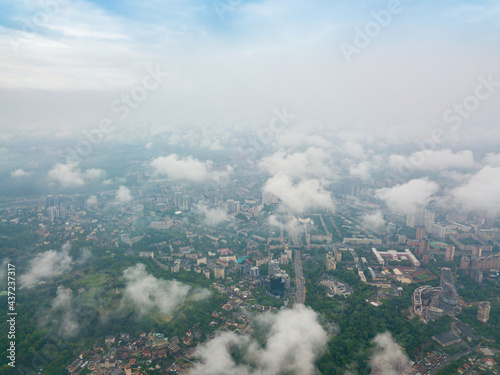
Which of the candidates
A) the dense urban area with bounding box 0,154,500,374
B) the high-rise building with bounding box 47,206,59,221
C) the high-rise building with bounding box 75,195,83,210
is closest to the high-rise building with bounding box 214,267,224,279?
the dense urban area with bounding box 0,154,500,374

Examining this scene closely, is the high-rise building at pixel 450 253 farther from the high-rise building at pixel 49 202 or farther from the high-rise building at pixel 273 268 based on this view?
the high-rise building at pixel 49 202

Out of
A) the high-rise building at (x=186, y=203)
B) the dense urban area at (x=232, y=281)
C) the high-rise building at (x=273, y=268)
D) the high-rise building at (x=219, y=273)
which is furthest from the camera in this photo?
the high-rise building at (x=186, y=203)

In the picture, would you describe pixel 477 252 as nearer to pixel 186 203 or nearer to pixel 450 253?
pixel 450 253

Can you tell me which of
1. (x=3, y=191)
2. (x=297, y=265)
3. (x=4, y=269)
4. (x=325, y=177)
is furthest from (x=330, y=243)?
(x=3, y=191)

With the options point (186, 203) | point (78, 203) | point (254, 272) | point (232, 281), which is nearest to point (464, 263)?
point (254, 272)

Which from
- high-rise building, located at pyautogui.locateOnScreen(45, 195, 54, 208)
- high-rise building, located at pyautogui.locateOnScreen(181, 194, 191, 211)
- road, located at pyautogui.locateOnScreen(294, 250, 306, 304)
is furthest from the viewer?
high-rise building, located at pyautogui.locateOnScreen(181, 194, 191, 211)

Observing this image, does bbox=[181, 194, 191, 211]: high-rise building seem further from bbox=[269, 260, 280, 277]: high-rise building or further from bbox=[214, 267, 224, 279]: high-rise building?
bbox=[269, 260, 280, 277]: high-rise building

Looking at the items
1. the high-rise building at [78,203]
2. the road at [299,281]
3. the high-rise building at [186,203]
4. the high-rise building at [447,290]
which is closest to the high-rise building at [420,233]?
the high-rise building at [447,290]

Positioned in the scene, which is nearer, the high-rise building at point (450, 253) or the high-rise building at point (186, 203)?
the high-rise building at point (450, 253)

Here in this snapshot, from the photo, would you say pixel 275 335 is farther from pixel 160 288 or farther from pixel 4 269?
pixel 4 269
